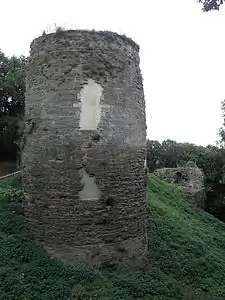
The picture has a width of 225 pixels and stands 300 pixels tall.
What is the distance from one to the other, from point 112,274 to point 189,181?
10.7m

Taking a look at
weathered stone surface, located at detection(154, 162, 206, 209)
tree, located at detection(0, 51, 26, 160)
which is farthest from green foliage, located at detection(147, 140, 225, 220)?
tree, located at detection(0, 51, 26, 160)

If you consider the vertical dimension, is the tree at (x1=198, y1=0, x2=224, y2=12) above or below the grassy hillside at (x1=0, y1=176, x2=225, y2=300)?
above

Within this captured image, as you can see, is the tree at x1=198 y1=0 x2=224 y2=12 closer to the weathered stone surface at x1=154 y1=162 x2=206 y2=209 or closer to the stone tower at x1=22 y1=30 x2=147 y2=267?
the stone tower at x1=22 y1=30 x2=147 y2=267

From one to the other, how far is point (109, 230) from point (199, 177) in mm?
10884

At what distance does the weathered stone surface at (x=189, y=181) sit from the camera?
17125mm

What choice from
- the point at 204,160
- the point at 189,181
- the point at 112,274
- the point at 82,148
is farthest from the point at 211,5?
the point at 204,160

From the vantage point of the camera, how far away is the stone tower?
25.0 feet

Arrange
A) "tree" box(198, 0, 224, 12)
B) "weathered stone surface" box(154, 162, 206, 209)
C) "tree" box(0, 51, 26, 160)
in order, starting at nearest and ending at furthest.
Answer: "tree" box(198, 0, 224, 12)
"weathered stone surface" box(154, 162, 206, 209)
"tree" box(0, 51, 26, 160)

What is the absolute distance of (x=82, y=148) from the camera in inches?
299

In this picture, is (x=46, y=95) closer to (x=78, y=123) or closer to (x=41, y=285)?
(x=78, y=123)

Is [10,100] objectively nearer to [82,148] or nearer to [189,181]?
[189,181]

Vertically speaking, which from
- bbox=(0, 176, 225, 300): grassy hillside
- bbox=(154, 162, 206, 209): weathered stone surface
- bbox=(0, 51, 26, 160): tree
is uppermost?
bbox=(0, 51, 26, 160): tree

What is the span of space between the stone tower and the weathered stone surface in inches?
372

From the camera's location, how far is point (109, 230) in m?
7.81
